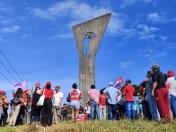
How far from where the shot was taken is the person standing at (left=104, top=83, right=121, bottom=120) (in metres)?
16.2

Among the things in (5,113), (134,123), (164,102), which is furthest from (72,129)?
(5,113)

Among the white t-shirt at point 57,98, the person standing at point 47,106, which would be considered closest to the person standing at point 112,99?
the white t-shirt at point 57,98

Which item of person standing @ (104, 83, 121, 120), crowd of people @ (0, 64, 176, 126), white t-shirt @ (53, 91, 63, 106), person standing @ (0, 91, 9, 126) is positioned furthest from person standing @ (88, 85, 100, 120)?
person standing @ (0, 91, 9, 126)

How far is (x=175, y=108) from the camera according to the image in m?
13.4

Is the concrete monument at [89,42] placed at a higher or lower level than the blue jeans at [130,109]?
higher

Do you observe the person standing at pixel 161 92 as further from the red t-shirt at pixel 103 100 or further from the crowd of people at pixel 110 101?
the red t-shirt at pixel 103 100

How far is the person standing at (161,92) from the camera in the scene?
12102 mm

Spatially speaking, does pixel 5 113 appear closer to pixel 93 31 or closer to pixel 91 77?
pixel 91 77

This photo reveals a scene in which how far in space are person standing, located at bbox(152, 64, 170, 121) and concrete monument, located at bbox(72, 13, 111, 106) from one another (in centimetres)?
1376

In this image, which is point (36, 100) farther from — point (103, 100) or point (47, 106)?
point (103, 100)

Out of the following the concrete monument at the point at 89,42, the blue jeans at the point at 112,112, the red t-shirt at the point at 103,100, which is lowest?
the blue jeans at the point at 112,112

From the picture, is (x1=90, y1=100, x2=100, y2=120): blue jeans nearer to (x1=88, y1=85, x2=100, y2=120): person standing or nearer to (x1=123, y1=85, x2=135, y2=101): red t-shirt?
(x1=88, y1=85, x2=100, y2=120): person standing

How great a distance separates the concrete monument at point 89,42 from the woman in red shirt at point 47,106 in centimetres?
1111

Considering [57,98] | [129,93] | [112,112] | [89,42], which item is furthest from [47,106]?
[89,42]
